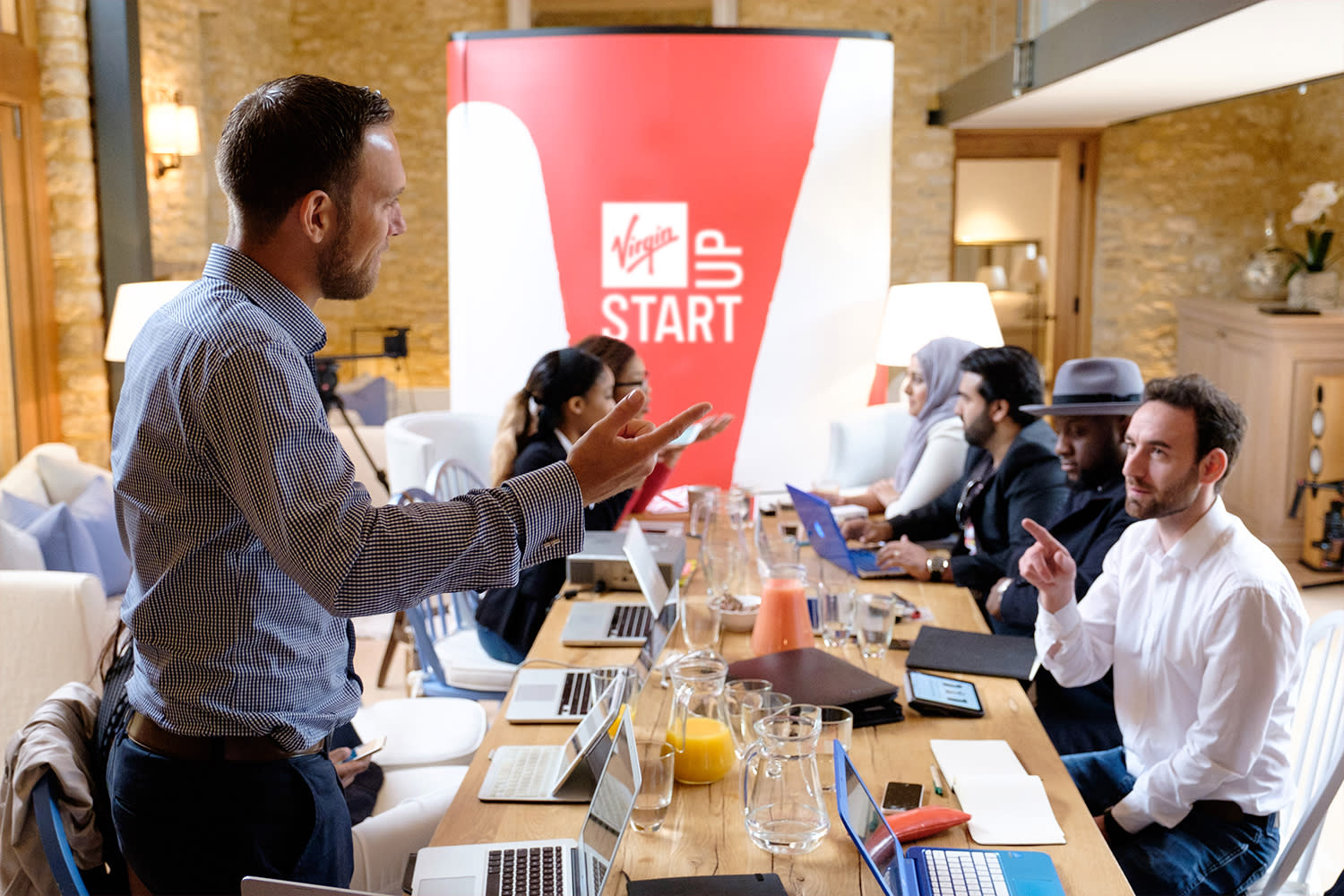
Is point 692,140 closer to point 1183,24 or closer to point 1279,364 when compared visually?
point 1183,24

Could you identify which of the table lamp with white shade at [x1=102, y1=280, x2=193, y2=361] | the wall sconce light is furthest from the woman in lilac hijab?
the wall sconce light

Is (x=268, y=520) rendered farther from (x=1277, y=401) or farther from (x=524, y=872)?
(x=1277, y=401)

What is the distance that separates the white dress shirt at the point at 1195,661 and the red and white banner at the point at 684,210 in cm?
324

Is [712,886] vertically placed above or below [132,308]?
below

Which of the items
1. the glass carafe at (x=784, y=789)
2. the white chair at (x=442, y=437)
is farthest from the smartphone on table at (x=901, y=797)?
the white chair at (x=442, y=437)

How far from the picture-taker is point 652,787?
5.64 ft

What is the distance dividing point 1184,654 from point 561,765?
1177 mm

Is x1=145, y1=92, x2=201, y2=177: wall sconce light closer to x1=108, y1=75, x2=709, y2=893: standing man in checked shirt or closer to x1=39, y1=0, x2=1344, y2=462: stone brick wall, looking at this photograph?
x1=39, y1=0, x2=1344, y2=462: stone brick wall

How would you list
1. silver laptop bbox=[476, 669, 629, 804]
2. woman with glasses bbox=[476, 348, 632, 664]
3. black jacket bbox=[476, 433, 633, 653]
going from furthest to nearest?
woman with glasses bbox=[476, 348, 632, 664], black jacket bbox=[476, 433, 633, 653], silver laptop bbox=[476, 669, 629, 804]

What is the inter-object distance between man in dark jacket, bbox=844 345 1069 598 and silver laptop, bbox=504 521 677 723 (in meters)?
0.97

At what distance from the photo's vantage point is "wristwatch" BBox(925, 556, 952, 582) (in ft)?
10.4

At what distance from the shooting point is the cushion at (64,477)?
4711 mm

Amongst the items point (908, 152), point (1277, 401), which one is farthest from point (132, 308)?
point (908, 152)

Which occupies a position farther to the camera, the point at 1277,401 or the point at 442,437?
the point at 1277,401
